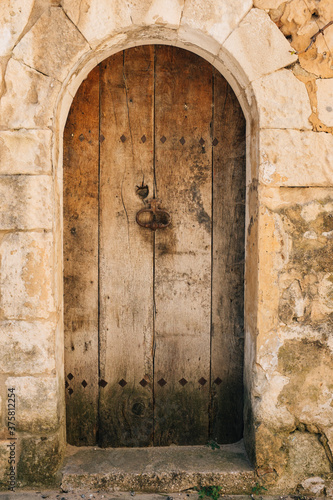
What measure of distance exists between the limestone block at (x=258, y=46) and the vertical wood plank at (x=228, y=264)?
1.09 feet

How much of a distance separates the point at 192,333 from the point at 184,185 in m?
0.79

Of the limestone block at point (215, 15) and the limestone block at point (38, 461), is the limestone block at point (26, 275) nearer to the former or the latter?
the limestone block at point (38, 461)

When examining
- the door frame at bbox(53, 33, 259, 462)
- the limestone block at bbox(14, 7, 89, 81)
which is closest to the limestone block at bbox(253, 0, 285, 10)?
the door frame at bbox(53, 33, 259, 462)

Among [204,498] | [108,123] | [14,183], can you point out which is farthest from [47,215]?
[204,498]

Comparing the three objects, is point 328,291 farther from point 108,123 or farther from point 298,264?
point 108,123

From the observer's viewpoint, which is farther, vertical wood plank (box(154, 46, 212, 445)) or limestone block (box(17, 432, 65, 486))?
vertical wood plank (box(154, 46, 212, 445))

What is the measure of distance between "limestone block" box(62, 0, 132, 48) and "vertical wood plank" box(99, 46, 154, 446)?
34 cm

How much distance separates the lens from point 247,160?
2.03 meters

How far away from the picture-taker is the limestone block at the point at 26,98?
176 centimetres

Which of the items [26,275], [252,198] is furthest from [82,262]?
[252,198]

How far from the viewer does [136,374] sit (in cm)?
216

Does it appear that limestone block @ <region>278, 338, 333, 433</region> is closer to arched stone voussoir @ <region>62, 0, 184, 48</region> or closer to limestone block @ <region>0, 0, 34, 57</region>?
arched stone voussoir @ <region>62, 0, 184, 48</region>

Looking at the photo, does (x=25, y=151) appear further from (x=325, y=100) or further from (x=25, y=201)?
(x=325, y=100)

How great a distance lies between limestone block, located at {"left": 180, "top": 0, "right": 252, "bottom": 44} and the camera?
5.77 ft
